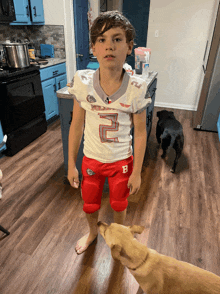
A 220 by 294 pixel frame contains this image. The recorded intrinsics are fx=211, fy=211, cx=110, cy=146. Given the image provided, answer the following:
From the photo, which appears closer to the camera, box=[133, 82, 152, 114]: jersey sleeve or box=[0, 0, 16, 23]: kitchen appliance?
box=[133, 82, 152, 114]: jersey sleeve

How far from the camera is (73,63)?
3.68 m

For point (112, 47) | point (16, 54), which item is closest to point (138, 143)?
point (112, 47)

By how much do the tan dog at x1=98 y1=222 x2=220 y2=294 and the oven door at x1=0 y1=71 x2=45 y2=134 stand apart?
1.96 m

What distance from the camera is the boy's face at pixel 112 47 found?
0.83 metres

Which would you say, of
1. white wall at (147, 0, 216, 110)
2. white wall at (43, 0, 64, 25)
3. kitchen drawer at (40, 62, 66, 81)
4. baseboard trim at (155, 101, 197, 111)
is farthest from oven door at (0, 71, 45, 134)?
baseboard trim at (155, 101, 197, 111)

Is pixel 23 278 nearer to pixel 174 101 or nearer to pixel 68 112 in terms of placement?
pixel 68 112

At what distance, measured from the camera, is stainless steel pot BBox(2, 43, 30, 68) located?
2.47 m

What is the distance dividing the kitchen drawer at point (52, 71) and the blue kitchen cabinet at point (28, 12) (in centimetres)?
68

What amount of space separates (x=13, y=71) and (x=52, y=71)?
79 cm

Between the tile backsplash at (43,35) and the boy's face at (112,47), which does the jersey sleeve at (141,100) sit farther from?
the tile backsplash at (43,35)

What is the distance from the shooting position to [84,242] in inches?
56.1

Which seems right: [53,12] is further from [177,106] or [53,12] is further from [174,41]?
[177,106]

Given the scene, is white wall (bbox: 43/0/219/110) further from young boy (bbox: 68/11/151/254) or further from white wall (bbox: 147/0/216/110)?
young boy (bbox: 68/11/151/254)

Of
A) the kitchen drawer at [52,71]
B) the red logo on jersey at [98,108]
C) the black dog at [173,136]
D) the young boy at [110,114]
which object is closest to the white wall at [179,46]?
the kitchen drawer at [52,71]
